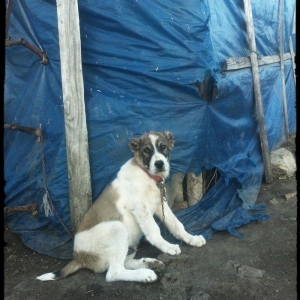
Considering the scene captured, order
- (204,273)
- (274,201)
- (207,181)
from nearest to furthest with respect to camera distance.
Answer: (204,273)
(207,181)
(274,201)

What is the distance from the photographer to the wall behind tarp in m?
4.15

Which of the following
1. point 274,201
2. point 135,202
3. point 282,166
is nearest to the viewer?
point 135,202

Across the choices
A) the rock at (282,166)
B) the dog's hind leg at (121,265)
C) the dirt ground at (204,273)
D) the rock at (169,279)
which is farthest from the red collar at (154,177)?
the rock at (282,166)

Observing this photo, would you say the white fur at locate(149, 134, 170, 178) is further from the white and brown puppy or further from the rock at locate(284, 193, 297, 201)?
the rock at locate(284, 193, 297, 201)

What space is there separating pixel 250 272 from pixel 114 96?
97.7 inches

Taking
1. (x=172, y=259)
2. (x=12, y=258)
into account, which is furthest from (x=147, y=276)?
(x=12, y=258)

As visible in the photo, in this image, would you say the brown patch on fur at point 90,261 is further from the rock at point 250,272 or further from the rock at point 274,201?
the rock at point 274,201

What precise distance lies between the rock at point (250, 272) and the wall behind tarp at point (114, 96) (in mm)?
843

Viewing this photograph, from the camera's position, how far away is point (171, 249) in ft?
12.3

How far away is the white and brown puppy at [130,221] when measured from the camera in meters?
3.54

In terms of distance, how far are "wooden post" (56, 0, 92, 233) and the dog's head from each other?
0.63 m

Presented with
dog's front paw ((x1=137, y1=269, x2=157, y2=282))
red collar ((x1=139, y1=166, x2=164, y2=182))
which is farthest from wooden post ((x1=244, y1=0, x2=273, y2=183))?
dog's front paw ((x1=137, y1=269, x2=157, y2=282))

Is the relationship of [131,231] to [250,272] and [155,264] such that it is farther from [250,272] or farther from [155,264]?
[250,272]

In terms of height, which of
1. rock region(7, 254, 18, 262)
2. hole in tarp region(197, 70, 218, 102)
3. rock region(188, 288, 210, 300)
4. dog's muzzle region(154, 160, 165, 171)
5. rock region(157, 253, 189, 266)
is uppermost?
hole in tarp region(197, 70, 218, 102)
